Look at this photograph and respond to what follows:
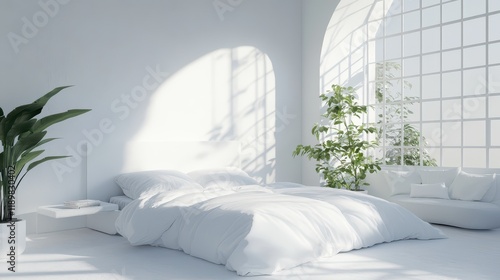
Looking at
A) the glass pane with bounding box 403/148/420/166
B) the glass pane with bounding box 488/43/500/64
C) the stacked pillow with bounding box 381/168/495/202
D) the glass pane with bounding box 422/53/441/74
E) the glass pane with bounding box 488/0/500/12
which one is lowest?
the stacked pillow with bounding box 381/168/495/202

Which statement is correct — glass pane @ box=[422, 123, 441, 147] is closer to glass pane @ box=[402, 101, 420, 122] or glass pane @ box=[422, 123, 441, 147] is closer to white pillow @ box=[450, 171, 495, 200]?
glass pane @ box=[402, 101, 420, 122]

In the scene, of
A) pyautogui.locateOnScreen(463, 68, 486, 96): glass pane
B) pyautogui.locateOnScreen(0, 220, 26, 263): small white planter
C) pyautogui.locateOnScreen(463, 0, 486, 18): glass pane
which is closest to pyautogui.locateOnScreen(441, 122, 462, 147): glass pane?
pyautogui.locateOnScreen(463, 68, 486, 96): glass pane

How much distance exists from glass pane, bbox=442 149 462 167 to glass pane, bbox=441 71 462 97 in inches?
31.3

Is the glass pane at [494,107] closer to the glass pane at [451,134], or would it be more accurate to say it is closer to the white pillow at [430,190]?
the glass pane at [451,134]

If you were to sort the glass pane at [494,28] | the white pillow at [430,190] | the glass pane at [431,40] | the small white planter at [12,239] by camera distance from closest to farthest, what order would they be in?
the small white planter at [12,239] → the white pillow at [430,190] → the glass pane at [494,28] → the glass pane at [431,40]

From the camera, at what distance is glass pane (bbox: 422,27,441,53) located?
7.38 meters

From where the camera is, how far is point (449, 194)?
5680 mm

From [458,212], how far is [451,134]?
2.70 m

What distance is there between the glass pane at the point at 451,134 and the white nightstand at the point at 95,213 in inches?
174

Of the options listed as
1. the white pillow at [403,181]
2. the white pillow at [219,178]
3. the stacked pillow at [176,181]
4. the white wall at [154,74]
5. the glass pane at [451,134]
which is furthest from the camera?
the glass pane at [451,134]

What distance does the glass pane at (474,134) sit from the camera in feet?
21.7

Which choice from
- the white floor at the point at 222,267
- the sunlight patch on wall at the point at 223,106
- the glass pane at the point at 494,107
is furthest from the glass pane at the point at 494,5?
the white floor at the point at 222,267

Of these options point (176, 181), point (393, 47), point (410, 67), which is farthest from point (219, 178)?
point (393, 47)

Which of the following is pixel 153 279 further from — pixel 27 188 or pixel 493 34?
pixel 493 34
